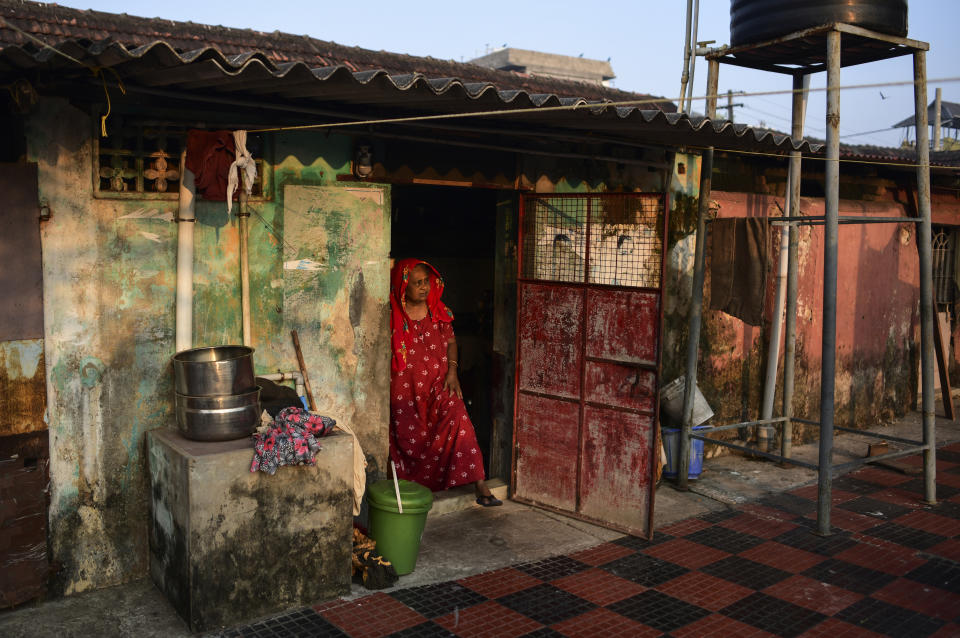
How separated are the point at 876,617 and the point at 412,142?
447 centimetres

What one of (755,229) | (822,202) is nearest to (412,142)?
(755,229)

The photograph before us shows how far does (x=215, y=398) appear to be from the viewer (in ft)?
15.4

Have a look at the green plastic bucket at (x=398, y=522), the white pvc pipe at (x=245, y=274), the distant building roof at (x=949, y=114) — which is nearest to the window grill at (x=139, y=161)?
the white pvc pipe at (x=245, y=274)

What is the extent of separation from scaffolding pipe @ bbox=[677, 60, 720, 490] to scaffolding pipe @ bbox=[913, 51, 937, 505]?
170 centimetres

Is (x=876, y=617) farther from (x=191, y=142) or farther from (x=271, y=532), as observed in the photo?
(x=191, y=142)

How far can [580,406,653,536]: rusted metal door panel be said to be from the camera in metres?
6.07

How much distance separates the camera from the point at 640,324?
19.9 feet

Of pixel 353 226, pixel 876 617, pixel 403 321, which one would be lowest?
pixel 876 617

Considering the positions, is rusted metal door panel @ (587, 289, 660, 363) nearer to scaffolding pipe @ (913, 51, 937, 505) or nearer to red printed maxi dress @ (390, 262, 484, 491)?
red printed maxi dress @ (390, 262, 484, 491)

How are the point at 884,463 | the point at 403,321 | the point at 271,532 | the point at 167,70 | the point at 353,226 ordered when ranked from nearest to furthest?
the point at 167,70
the point at 271,532
the point at 353,226
the point at 403,321
the point at 884,463

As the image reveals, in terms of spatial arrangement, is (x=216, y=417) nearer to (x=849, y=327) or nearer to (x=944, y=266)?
(x=849, y=327)

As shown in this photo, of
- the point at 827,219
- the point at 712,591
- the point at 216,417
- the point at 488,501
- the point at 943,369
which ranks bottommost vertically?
the point at 712,591

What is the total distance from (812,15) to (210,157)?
15.9ft

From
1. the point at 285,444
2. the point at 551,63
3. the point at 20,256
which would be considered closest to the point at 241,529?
the point at 285,444
